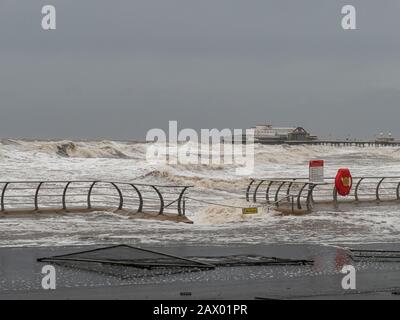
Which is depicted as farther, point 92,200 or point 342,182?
point 92,200

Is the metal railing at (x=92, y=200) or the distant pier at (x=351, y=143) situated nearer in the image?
the metal railing at (x=92, y=200)

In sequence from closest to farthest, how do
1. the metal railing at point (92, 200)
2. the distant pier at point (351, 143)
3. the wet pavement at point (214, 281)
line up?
the wet pavement at point (214, 281)
the metal railing at point (92, 200)
the distant pier at point (351, 143)

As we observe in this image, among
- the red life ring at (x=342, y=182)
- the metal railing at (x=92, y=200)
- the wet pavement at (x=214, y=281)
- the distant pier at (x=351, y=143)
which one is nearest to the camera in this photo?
the wet pavement at (x=214, y=281)

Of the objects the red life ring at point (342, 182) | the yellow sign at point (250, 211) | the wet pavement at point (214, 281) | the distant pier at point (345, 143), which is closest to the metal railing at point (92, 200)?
the yellow sign at point (250, 211)

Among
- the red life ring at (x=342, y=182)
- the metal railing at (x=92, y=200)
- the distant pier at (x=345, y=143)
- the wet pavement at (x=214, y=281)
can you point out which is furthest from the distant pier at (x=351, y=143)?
the wet pavement at (x=214, y=281)

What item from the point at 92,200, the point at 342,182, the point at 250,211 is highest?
the point at 342,182


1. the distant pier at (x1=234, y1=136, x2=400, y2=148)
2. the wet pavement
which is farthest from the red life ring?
the distant pier at (x1=234, y1=136, x2=400, y2=148)

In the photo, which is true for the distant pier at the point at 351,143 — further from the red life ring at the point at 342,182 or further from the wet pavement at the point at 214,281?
the wet pavement at the point at 214,281

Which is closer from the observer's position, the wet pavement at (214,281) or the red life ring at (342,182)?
the wet pavement at (214,281)

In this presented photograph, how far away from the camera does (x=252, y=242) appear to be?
49.2 ft

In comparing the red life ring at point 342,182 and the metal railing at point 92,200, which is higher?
the red life ring at point 342,182

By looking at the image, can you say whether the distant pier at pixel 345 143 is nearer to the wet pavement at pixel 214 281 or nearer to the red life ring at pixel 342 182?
the red life ring at pixel 342 182

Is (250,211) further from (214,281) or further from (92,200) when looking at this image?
(214,281)

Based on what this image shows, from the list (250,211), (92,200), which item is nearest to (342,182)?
(250,211)
